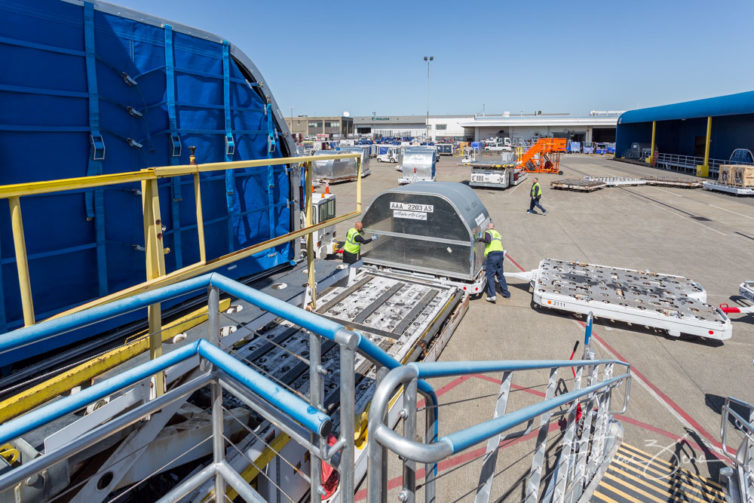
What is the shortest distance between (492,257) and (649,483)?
559cm

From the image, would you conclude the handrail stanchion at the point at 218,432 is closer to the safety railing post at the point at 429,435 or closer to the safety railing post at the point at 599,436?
the safety railing post at the point at 429,435

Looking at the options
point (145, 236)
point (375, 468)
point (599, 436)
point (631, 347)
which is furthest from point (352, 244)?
point (375, 468)

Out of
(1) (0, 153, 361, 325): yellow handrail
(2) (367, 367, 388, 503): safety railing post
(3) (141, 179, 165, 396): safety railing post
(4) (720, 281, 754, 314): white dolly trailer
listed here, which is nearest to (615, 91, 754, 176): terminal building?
(4) (720, 281, 754, 314): white dolly trailer

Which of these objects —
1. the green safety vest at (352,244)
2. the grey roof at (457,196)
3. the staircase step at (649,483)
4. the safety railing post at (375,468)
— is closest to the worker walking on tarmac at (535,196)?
the grey roof at (457,196)

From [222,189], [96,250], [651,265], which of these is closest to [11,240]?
[96,250]

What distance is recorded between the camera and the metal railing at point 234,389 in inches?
65.1

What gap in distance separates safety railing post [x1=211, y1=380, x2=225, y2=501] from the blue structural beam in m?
0.25

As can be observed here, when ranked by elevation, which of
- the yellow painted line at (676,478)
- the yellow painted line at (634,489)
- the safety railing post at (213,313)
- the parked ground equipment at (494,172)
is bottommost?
the yellow painted line at (676,478)

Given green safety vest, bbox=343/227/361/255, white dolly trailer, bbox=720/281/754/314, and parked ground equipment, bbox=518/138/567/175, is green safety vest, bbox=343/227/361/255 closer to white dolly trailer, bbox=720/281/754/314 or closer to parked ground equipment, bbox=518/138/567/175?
white dolly trailer, bbox=720/281/754/314

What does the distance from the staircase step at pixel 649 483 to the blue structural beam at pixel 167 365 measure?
13.8ft

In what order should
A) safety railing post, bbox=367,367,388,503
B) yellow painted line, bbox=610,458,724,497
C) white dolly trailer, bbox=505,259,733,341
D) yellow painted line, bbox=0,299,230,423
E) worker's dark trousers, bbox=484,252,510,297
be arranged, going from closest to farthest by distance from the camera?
safety railing post, bbox=367,367,388,503, yellow painted line, bbox=0,299,230,423, yellow painted line, bbox=610,458,724,497, white dolly trailer, bbox=505,259,733,341, worker's dark trousers, bbox=484,252,510,297

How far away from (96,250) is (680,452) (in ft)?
22.5

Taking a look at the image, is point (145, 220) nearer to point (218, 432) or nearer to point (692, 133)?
point (218, 432)

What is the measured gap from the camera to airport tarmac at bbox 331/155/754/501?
17.9 feet
